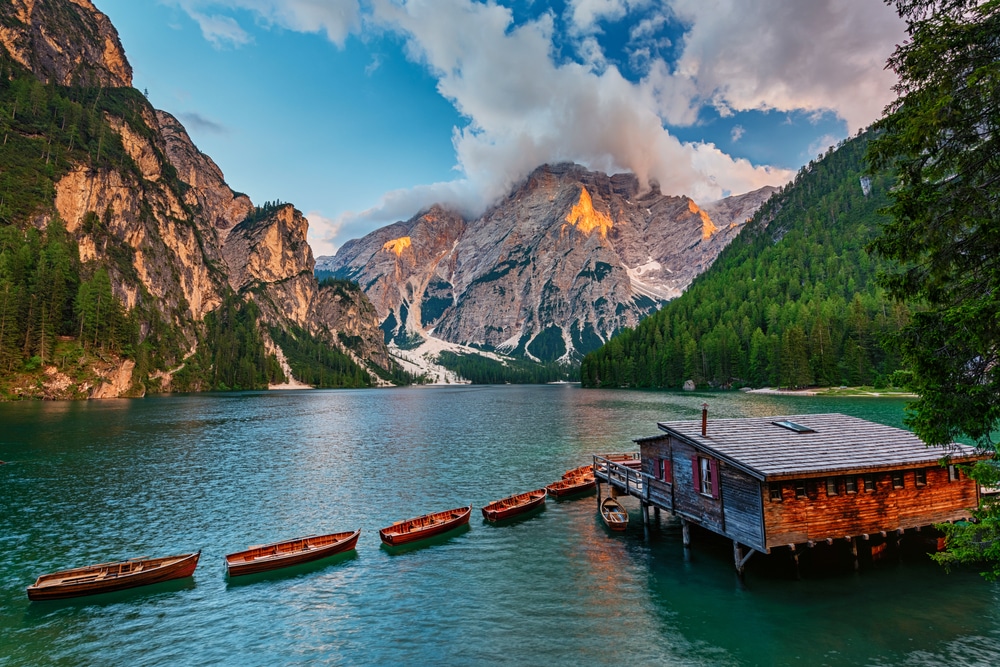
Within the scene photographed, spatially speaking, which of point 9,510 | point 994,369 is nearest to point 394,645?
point 994,369

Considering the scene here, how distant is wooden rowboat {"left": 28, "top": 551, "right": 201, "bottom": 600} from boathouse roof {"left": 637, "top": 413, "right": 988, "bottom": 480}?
32.5 meters

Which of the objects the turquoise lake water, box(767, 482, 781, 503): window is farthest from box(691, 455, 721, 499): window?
the turquoise lake water

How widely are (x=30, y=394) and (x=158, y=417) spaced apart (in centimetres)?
5663

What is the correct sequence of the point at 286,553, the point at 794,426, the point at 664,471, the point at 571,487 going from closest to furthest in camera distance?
the point at 286,553, the point at 794,426, the point at 664,471, the point at 571,487

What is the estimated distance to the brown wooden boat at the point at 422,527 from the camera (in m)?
37.2

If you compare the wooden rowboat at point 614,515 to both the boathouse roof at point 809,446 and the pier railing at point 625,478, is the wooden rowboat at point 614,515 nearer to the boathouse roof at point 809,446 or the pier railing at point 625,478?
the pier railing at point 625,478

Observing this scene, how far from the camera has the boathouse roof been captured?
27.2 meters

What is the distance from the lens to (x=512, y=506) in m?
43.6

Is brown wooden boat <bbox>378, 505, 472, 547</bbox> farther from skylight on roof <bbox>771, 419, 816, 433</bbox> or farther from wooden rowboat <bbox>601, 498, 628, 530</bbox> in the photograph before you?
skylight on roof <bbox>771, 419, 816, 433</bbox>

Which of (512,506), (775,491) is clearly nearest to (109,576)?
(512,506)

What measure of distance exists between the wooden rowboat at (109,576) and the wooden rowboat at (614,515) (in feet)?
94.1

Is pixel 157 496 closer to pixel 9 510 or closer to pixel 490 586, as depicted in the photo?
pixel 9 510

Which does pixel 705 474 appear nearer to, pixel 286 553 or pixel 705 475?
pixel 705 475

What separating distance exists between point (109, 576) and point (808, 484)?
3960cm
